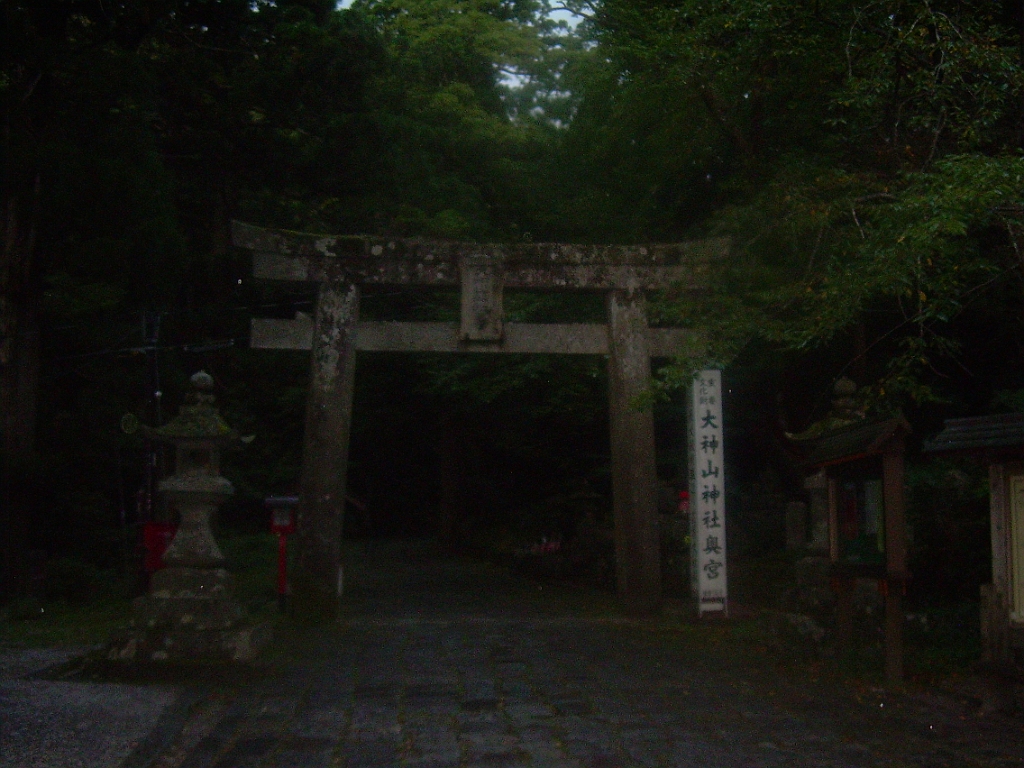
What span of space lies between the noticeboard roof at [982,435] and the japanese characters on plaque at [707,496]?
5572mm

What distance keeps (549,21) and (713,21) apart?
2111 centimetres

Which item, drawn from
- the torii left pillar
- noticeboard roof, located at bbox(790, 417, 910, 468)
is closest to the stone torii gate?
the torii left pillar

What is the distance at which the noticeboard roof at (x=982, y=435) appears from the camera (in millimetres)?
7324

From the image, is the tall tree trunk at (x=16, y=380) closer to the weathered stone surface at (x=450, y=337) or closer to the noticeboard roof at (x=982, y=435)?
the weathered stone surface at (x=450, y=337)

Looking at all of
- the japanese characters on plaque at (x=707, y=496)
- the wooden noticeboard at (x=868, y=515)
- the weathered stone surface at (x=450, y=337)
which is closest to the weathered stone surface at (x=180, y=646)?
the weathered stone surface at (x=450, y=337)

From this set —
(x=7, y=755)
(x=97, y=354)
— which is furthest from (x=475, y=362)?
(x=7, y=755)

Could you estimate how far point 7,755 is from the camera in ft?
20.1

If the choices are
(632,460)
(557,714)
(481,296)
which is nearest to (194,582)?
(557,714)

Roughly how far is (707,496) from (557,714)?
630 cm

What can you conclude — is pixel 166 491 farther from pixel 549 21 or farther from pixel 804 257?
pixel 549 21

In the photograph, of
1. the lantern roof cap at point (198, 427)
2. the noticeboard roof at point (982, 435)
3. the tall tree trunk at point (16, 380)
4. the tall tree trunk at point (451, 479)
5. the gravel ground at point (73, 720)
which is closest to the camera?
the gravel ground at point (73, 720)

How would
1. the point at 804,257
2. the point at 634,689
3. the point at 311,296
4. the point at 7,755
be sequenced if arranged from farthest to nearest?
the point at 311,296 < the point at 804,257 < the point at 634,689 < the point at 7,755

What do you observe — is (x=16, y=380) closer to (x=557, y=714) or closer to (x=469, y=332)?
(x=469, y=332)

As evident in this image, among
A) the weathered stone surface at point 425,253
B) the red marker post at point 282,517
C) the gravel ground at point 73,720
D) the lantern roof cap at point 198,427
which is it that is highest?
the weathered stone surface at point 425,253
